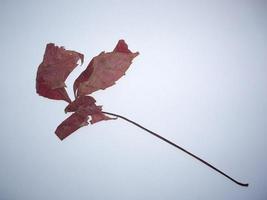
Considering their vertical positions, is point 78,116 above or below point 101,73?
below

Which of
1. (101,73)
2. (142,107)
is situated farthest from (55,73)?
(142,107)

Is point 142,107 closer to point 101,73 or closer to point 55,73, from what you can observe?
point 101,73

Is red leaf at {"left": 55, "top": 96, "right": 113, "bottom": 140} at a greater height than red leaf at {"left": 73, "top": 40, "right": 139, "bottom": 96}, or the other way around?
red leaf at {"left": 73, "top": 40, "right": 139, "bottom": 96}

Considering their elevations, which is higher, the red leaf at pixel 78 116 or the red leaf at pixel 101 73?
the red leaf at pixel 101 73
